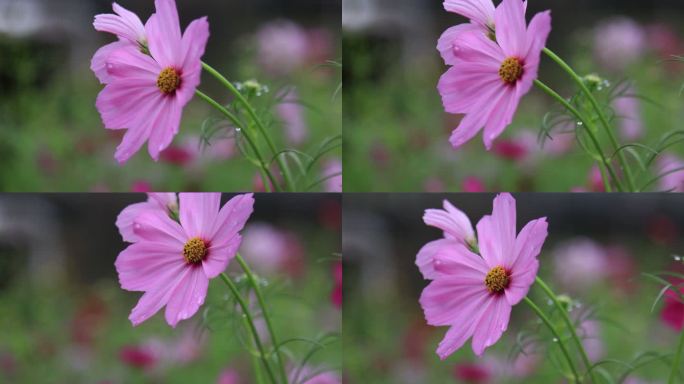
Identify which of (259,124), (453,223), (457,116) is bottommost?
(453,223)

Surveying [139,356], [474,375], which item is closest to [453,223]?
[474,375]

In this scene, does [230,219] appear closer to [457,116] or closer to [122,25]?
[122,25]

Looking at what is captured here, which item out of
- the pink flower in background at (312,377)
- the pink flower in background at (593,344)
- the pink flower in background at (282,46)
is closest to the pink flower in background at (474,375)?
the pink flower in background at (593,344)

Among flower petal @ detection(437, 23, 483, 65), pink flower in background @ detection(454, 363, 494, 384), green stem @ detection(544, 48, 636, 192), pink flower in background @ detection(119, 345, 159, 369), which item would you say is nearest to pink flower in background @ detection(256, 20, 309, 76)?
flower petal @ detection(437, 23, 483, 65)

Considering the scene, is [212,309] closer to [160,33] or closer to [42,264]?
[160,33]

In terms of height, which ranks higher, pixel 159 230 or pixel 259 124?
pixel 259 124

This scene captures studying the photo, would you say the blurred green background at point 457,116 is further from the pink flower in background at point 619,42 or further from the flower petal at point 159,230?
the flower petal at point 159,230

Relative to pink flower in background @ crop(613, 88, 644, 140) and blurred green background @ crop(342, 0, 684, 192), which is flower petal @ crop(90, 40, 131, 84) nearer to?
blurred green background @ crop(342, 0, 684, 192)
